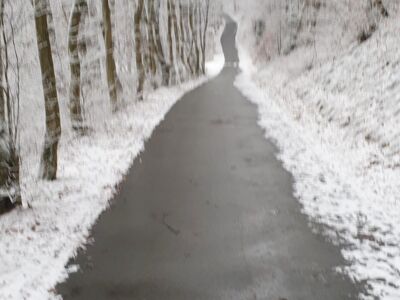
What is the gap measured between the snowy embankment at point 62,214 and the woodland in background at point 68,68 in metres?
0.53

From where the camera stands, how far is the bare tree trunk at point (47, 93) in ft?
30.5

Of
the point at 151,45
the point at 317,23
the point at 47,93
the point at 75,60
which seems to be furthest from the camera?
the point at 317,23

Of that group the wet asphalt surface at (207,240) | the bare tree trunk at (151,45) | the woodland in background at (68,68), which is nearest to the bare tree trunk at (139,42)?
the woodland in background at (68,68)

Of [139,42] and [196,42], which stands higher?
[139,42]

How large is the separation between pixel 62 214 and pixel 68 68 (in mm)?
16342

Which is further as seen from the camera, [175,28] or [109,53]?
[175,28]

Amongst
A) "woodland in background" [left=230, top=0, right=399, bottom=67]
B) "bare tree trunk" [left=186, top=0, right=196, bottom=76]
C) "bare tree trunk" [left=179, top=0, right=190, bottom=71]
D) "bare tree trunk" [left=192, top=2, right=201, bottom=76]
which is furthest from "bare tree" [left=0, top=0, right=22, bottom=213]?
"bare tree trunk" [left=192, top=2, right=201, bottom=76]

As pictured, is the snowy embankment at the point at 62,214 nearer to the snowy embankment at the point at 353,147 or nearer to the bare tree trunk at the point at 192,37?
the snowy embankment at the point at 353,147

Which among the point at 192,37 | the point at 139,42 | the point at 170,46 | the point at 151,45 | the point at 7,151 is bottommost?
the point at 192,37

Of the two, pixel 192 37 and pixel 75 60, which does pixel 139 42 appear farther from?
pixel 192 37

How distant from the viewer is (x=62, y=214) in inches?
322

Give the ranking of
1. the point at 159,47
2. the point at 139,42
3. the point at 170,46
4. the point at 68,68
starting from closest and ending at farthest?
the point at 68,68 < the point at 139,42 < the point at 159,47 < the point at 170,46

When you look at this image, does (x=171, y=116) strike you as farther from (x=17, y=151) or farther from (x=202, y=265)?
(x=202, y=265)

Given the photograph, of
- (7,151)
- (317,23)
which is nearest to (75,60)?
(7,151)
